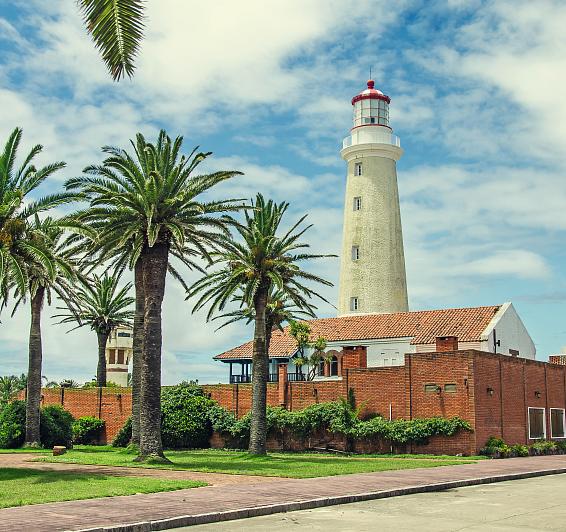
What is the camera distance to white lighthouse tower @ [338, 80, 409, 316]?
59.4 metres

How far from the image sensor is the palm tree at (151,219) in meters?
30.4

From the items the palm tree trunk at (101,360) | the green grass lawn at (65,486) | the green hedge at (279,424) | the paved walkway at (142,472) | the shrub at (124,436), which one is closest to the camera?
the green grass lawn at (65,486)

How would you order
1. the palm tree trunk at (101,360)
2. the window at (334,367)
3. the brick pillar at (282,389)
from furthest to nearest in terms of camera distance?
the window at (334,367) → the palm tree trunk at (101,360) → the brick pillar at (282,389)

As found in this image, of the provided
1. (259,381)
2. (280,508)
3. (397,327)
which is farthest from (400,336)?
(280,508)

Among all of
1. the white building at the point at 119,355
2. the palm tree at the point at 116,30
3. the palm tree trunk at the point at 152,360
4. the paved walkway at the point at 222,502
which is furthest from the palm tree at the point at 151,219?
the white building at the point at 119,355

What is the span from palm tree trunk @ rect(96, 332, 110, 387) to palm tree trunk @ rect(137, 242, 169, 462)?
26.4 meters

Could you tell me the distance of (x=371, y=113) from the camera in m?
60.6

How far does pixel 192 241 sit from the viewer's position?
104ft

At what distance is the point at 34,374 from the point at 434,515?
3053 cm

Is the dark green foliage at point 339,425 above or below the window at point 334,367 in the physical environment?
below

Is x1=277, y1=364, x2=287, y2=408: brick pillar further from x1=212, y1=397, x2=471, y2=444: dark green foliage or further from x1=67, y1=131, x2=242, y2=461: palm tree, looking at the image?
x1=67, y1=131, x2=242, y2=461: palm tree

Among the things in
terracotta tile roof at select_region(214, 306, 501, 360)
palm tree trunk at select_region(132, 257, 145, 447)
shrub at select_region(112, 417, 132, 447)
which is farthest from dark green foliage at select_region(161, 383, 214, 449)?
terracotta tile roof at select_region(214, 306, 501, 360)

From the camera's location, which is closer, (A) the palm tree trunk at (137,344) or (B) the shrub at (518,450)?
(A) the palm tree trunk at (137,344)

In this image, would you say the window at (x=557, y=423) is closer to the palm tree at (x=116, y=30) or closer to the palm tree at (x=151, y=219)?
the palm tree at (x=151, y=219)
